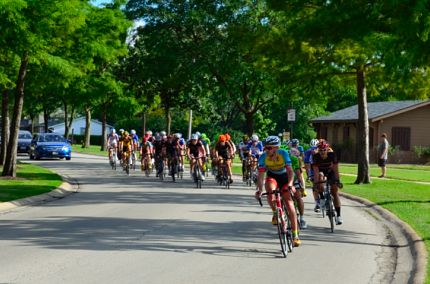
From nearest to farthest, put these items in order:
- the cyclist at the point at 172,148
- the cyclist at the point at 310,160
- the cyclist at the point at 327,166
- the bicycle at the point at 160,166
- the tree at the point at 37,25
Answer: the cyclist at the point at 327,166, the cyclist at the point at 310,160, the tree at the point at 37,25, the cyclist at the point at 172,148, the bicycle at the point at 160,166

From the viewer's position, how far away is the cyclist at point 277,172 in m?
10.7

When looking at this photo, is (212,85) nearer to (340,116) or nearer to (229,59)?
(229,59)

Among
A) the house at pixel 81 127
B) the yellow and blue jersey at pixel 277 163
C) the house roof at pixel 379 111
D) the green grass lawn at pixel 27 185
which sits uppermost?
the house at pixel 81 127

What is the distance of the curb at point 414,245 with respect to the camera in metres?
8.76

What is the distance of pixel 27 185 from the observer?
70.3ft

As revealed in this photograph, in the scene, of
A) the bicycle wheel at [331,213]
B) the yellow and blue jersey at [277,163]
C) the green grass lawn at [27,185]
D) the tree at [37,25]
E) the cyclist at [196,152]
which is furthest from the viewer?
the cyclist at [196,152]

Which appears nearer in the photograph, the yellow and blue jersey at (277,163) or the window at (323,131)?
the yellow and blue jersey at (277,163)

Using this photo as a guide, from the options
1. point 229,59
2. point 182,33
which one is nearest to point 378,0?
point 229,59

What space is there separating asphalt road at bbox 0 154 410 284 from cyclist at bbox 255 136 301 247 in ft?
1.98

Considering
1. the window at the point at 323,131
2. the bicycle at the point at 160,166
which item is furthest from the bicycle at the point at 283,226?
the window at the point at 323,131

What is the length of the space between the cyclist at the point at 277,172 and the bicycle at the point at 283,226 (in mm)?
96

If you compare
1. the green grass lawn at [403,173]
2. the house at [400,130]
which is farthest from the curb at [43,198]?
the house at [400,130]

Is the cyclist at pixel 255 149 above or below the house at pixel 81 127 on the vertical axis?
below

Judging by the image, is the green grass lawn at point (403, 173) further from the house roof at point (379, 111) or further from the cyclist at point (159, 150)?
the house roof at point (379, 111)
